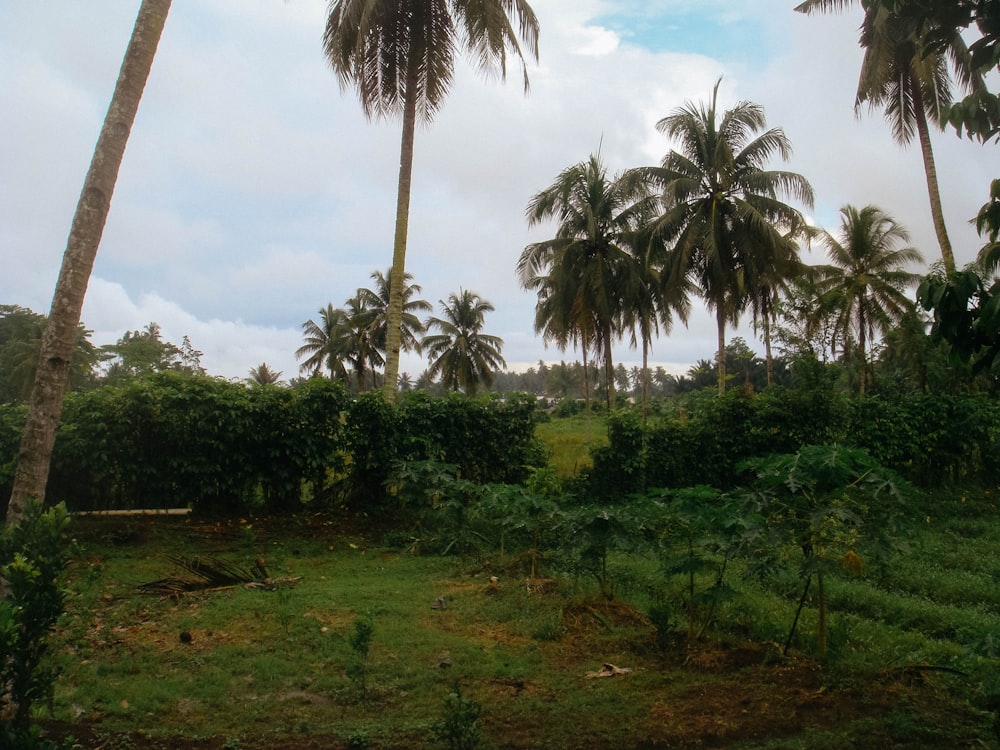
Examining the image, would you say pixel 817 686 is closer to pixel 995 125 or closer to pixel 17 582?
pixel 995 125

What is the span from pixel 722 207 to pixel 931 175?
18.5ft

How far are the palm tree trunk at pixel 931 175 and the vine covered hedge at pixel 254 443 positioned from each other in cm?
1213

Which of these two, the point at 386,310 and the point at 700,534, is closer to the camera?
the point at 700,534

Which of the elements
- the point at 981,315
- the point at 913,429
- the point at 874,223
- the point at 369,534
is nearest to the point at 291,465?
the point at 369,534

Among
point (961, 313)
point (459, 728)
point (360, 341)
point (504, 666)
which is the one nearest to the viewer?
point (961, 313)

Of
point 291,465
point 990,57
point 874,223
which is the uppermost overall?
point 874,223

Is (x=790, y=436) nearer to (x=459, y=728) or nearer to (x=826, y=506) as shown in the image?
(x=826, y=506)

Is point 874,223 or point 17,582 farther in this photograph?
point 874,223

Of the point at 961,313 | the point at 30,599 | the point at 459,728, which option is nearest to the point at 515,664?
the point at 459,728

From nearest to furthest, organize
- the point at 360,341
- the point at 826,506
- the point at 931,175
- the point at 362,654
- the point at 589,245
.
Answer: the point at 826,506
the point at 362,654
the point at 931,175
the point at 589,245
the point at 360,341

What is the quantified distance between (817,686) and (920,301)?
2681 mm

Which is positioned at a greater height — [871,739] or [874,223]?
[874,223]

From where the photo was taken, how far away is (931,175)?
18500 millimetres

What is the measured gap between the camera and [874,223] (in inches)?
1009
